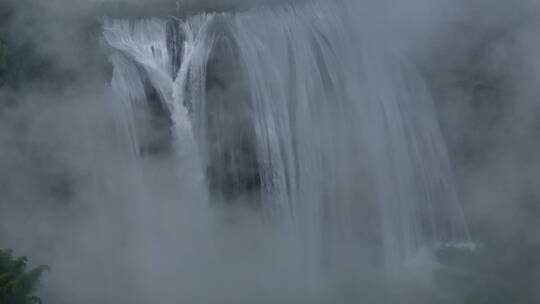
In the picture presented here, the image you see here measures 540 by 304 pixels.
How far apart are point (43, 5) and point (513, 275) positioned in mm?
9458

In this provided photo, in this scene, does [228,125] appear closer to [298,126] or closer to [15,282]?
[298,126]

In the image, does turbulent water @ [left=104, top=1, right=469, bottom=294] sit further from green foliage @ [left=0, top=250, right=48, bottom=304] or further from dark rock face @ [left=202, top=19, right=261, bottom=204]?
green foliage @ [left=0, top=250, right=48, bottom=304]

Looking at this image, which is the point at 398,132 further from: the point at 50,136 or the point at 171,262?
the point at 50,136

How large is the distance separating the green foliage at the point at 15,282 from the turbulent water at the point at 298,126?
3.96 m

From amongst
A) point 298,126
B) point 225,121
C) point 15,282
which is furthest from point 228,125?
point 15,282

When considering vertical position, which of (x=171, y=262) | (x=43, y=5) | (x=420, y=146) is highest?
(x=43, y=5)

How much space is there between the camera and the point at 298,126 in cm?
1517

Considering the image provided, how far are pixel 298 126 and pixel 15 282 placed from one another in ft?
21.7

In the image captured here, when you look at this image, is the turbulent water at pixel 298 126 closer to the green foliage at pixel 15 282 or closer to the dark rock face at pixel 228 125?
the dark rock face at pixel 228 125

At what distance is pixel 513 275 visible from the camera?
16.1 m

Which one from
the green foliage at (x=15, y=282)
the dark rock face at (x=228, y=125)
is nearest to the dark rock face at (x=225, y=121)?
the dark rock face at (x=228, y=125)

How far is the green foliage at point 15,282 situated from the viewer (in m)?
9.78

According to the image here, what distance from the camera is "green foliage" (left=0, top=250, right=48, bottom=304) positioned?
9.78m

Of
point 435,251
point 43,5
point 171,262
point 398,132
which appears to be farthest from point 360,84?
point 43,5
